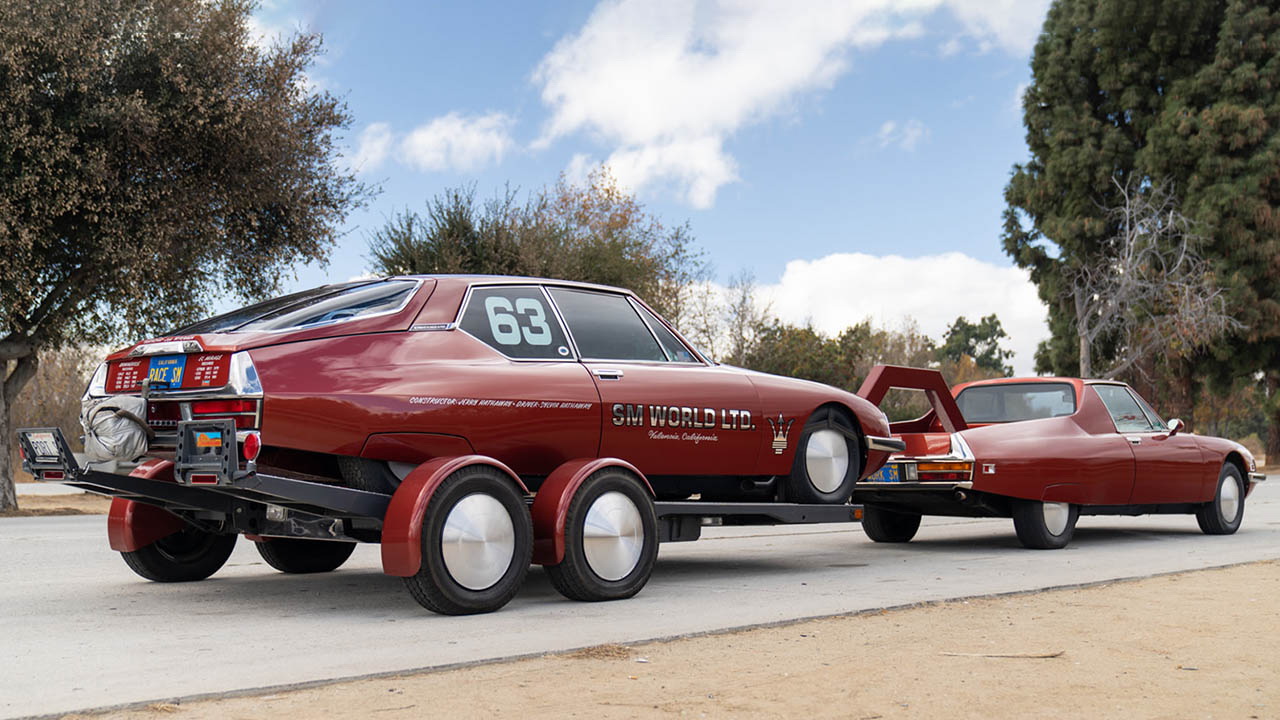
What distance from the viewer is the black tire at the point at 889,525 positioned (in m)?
11.5

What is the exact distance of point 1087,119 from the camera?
129ft

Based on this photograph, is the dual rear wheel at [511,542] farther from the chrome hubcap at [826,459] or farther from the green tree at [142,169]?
the green tree at [142,169]

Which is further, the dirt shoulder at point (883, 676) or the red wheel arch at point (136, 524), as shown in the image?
the red wheel arch at point (136, 524)

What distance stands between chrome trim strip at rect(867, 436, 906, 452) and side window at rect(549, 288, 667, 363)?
1.82 meters

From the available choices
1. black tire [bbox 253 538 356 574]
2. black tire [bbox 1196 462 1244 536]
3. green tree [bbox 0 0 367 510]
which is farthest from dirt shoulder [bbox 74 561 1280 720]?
green tree [bbox 0 0 367 510]

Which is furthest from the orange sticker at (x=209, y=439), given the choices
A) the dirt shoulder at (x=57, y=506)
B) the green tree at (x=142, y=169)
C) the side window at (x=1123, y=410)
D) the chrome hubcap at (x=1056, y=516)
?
the dirt shoulder at (x=57, y=506)

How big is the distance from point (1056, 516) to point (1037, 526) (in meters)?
0.27

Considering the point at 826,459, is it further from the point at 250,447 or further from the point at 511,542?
the point at 250,447

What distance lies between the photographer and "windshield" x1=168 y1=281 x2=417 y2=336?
259 inches

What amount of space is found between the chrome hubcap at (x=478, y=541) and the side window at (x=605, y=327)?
1.40m

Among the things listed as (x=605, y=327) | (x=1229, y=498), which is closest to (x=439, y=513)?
(x=605, y=327)

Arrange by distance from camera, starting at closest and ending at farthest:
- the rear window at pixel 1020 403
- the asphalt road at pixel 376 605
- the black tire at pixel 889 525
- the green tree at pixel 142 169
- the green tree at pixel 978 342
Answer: the asphalt road at pixel 376 605 → the rear window at pixel 1020 403 → the black tire at pixel 889 525 → the green tree at pixel 142 169 → the green tree at pixel 978 342

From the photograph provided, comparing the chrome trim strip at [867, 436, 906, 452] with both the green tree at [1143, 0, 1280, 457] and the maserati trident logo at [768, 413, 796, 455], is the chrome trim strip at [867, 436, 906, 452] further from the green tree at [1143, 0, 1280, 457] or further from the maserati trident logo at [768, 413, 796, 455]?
the green tree at [1143, 0, 1280, 457]

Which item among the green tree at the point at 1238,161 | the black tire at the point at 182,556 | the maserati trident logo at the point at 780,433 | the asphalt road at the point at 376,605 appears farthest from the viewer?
the green tree at the point at 1238,161
